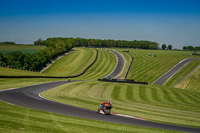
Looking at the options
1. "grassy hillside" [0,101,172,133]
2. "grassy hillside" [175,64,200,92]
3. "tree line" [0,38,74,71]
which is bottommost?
"grassy hillside" [175,64,200,92]

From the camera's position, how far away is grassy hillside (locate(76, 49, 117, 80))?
96.6 m

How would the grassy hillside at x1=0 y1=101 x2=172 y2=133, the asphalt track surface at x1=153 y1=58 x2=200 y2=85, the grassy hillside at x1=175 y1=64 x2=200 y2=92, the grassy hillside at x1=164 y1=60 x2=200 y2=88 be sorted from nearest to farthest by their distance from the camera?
1. the grassy hillside at x1=0 y1=101 x2=172 y2=133
2. the grassy hillside at x1=175 y1=64 x2=200 y2=92
3. the grassy hillside at x1=164 y1=60 x2=200 y2=88
4. the asphalt track surface at x1=153 y1=58 x2=200 y2=85

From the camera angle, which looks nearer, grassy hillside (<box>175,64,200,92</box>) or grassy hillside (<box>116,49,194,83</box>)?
grassy hillside (<box>175,64,200,92</box>)

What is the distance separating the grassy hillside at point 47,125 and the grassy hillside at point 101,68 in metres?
72.4

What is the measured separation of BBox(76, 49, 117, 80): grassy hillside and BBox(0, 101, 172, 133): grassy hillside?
238 ft

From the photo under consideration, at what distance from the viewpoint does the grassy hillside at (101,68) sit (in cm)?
9662

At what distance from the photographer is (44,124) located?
52.4 feet

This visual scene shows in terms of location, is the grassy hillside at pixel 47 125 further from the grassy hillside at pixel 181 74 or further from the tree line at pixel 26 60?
the tree line at pixel 26 60

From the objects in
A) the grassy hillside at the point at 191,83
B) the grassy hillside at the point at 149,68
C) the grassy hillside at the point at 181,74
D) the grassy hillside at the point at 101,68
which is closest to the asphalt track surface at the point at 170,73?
the grassy hillside at the point at 181,74

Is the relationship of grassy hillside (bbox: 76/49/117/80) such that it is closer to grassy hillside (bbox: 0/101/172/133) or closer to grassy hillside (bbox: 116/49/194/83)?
grassy hillside (bbox: 116/49/194/83)

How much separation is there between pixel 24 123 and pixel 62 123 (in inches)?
108

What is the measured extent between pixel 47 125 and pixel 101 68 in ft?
310

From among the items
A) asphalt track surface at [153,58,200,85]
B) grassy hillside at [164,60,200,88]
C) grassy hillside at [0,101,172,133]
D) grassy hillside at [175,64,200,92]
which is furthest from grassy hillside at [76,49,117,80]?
grassy hillside at [0,101,172,133]

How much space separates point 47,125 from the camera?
51.9 ft
